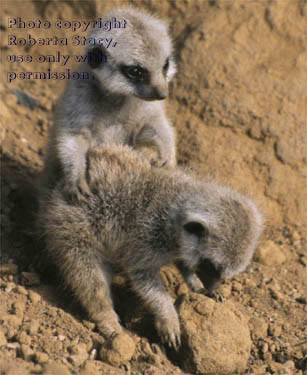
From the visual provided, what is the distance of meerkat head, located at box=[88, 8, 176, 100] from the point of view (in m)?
4.40

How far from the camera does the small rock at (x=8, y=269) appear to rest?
4.21m

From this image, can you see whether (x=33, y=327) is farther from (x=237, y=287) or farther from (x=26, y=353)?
(x=237, y=287)

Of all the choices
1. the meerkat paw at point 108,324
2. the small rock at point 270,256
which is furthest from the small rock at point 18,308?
the small rock at point 270,256

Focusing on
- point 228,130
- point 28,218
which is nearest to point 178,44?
point 228,130

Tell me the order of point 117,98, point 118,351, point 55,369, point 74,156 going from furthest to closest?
point 117,98 → point 74,156 → point 118,351 → point 55,369

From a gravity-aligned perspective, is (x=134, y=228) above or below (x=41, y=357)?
above

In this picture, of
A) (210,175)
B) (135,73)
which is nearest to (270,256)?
(210,175)

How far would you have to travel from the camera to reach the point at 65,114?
461 centimetres

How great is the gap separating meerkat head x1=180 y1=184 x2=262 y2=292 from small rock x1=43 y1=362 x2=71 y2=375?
1.15 m

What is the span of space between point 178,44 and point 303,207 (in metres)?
2.43

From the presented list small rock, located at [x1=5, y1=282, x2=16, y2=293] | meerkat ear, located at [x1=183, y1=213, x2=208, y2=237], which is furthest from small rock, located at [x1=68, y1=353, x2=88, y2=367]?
meerkat ear, located at [x1=183, y1=213, x2=208, y2=237]

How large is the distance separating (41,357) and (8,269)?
3.93ft

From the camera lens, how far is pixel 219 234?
3463 mm

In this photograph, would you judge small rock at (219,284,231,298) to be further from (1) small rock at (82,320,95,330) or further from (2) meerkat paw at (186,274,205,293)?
(1) small rock at (82,320,95,330)
